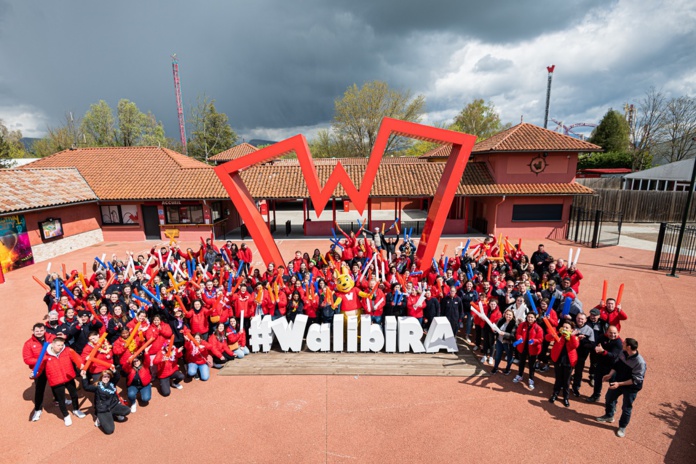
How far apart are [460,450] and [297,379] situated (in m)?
3.18

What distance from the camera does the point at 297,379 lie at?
263 inches

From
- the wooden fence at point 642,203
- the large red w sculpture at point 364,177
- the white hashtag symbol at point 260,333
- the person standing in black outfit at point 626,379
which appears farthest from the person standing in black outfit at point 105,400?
the wooden fence at point 642,203

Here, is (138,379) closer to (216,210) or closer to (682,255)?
(216,210)

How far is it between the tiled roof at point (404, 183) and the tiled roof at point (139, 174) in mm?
2728

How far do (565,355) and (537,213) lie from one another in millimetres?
16999

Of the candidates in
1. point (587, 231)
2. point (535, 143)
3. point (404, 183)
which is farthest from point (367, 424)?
point (587, 231)

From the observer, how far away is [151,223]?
2127 centimetres

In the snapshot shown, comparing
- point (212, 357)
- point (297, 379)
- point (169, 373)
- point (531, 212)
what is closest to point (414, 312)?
point (297, 379)

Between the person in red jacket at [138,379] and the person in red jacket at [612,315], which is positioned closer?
the person in red jacket at [138,379]

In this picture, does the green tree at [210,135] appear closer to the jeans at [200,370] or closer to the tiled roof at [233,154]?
the tiled roof at [233,154]

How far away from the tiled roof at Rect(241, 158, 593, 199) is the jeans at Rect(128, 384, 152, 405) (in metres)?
14.9

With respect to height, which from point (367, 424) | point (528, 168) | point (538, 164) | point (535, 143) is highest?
point (535, 143)

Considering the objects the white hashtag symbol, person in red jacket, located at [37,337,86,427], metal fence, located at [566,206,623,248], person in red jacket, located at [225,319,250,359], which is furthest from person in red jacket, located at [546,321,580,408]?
metal fence, located at [566,206,623,248]

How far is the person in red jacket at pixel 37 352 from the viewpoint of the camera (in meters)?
5.38
